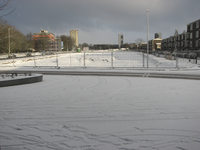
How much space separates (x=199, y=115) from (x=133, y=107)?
2000mm

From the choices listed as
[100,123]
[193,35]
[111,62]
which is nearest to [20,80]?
[100,123]

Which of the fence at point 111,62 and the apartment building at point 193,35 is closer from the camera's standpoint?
the fence at point 111,62

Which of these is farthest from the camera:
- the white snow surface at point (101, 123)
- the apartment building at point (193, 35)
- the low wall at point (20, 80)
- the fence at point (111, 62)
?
the apartment building at point (193, 35)

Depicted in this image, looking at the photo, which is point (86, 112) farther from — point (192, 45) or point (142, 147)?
point (192, 45)

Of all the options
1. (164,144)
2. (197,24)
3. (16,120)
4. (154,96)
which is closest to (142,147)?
(164,144)

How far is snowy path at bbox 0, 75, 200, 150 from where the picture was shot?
358 centimetres

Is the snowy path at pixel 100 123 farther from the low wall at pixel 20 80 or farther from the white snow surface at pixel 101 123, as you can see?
the low wall at pixel 20 80

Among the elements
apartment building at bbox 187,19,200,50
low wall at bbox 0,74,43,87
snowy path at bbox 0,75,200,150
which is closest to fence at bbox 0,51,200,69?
low wall at bbox 0,74,43,87

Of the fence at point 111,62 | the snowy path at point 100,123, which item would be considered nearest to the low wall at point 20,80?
the snowy path at point 100,123

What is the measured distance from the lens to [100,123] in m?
4.61

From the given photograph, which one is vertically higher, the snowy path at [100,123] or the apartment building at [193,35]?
the apartment building at [193,35]

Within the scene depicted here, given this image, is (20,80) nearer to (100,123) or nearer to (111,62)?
(100,123)

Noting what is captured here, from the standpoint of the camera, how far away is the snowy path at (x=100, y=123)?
3.58 metres

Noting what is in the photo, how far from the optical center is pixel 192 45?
60.8m
